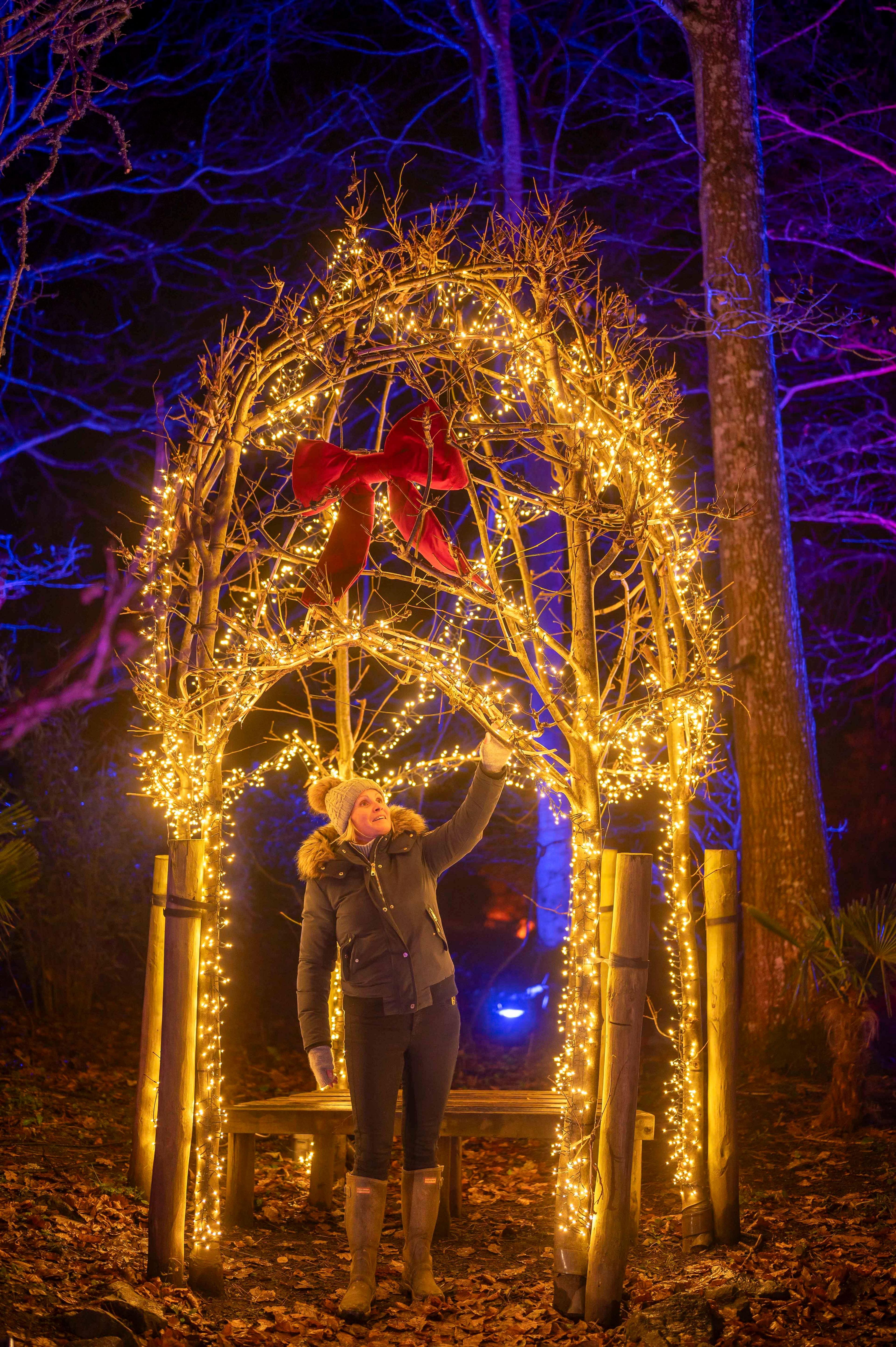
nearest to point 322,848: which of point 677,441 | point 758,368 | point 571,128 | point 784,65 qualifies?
point 758,368

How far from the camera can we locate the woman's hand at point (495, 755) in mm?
4230

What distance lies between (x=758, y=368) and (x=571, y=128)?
485 cm

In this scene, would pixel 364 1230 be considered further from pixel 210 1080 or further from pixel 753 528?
pixel 753 528

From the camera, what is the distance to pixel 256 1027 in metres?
9.96

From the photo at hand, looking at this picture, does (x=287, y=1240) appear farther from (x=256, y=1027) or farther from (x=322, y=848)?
(x=256, y=1027)

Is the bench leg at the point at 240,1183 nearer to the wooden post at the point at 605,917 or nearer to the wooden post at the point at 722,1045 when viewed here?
the wooden post at the point at 605,917

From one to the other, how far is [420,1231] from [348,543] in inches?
102

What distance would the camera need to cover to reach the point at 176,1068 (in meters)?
4.09

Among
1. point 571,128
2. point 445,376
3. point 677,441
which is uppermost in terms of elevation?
point 571,128

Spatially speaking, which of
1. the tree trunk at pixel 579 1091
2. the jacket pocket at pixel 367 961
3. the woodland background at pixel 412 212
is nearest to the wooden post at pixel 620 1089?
the tree trunk at pixel 579 1091

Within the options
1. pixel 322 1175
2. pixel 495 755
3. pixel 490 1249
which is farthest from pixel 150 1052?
pixel 495 755

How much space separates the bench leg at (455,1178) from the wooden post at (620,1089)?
4.70 feet

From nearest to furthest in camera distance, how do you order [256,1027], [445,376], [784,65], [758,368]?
[445,376], [758,368], [256,1027], [784,65]

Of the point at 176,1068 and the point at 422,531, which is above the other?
the point at 422,531
